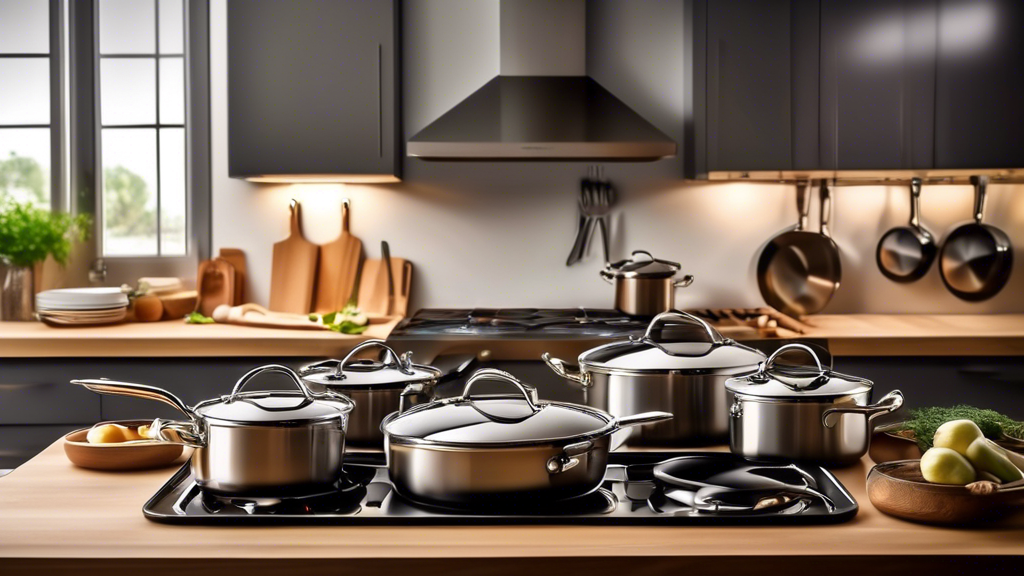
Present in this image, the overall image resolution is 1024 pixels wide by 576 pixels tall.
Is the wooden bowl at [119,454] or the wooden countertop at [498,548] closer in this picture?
the wooden countertop at [498,548]

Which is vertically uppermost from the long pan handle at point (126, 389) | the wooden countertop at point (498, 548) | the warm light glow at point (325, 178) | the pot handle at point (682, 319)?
the warm light glow at point (325, 178)

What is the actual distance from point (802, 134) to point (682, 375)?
218 centimetres

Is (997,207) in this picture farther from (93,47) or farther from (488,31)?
(93,47)

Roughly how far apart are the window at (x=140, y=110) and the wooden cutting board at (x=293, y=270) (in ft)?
1.54

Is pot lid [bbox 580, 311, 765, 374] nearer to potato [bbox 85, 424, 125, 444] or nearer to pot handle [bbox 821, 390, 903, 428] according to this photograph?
pot handle [bbox 821, 390, 903, 428]

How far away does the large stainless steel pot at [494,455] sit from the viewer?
1.22 meters

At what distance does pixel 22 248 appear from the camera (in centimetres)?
365

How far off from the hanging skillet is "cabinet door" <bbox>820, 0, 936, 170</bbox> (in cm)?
57

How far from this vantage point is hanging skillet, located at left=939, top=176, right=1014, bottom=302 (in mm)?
3846

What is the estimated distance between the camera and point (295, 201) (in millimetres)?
3928

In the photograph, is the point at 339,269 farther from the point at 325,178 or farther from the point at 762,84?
the point at 762,84

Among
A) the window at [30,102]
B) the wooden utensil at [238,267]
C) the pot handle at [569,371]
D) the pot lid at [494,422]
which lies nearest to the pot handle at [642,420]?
the pot lid at [494,422]

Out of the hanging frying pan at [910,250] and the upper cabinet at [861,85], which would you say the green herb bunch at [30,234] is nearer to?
the upper cabinet at [861,85]

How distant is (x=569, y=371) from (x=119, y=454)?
0.79 metres
